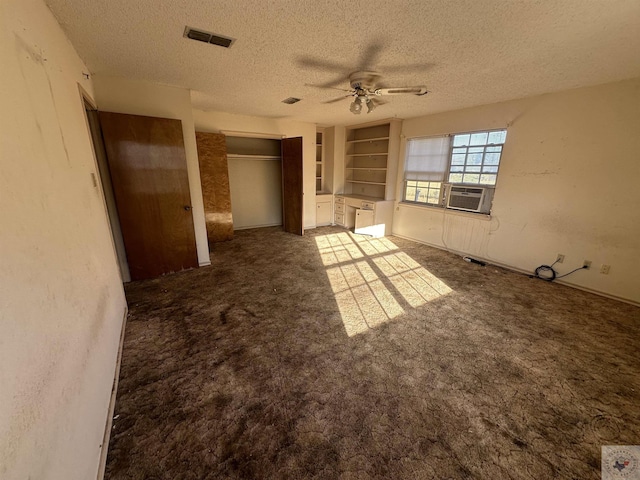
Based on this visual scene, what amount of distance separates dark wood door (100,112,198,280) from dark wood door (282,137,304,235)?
7.45 feet

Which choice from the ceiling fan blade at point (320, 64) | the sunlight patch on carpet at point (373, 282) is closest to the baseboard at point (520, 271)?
the sunlight patch on carpet at point (373, 282)

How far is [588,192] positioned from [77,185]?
513 centimetres

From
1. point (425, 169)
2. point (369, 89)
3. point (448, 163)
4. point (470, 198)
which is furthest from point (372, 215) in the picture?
point (369, 89)

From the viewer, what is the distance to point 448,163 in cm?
443

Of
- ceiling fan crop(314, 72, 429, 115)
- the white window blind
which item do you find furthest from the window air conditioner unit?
ceiling fan crop(314, 72, 429, 115)

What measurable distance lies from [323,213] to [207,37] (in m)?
4.53

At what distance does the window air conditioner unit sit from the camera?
4016 millimetres

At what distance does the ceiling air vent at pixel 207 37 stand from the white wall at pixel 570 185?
12.2 ft

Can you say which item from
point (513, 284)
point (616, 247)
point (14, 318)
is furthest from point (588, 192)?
point (14, 318)

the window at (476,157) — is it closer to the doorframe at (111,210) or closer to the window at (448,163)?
the window at (448,163)

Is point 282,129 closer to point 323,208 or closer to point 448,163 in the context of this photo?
point 323,208

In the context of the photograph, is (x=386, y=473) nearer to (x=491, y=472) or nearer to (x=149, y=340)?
(x=491, y=472)

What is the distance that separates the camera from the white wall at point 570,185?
2809mm

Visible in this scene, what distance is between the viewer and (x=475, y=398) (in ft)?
5.52
